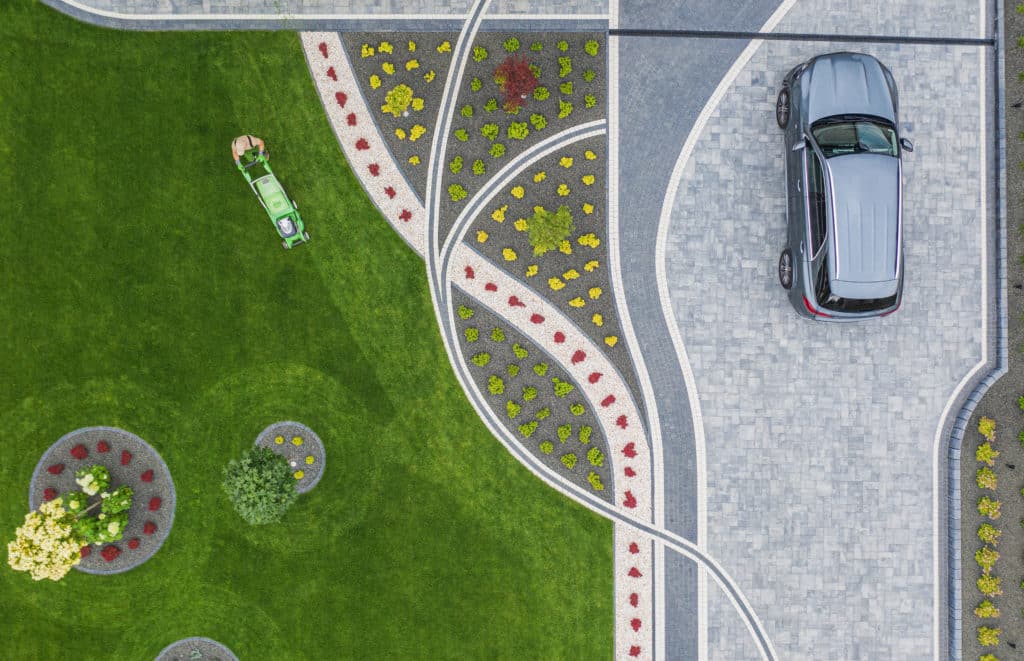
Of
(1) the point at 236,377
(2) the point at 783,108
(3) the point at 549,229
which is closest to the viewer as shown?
(3) the point at 549,229

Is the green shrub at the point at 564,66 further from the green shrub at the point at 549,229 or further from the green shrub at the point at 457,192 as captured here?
the green shrub at the point at 457,192

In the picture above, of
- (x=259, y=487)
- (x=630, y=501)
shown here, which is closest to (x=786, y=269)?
(x=630, y=501)

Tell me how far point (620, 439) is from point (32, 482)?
15192 mm

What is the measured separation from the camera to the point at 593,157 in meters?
16.0

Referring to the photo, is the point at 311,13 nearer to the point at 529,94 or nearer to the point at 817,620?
the point at 529,94

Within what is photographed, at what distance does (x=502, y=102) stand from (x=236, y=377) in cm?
978

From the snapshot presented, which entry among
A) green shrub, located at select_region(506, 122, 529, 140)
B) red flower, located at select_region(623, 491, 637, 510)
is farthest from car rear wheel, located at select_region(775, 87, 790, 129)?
red flower, located at select_region(623, 491, 637, 510)

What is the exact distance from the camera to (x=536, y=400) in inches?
638

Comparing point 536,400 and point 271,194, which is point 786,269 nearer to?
point 536,400

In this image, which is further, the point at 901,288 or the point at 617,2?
the point at 617,2

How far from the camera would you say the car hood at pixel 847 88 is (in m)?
14.8

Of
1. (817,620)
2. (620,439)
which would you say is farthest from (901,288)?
(817,620)

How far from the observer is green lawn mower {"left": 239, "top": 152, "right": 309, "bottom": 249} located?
615 inches

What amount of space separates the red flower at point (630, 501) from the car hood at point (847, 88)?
10.1 m
